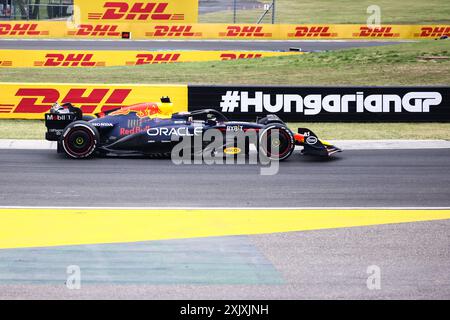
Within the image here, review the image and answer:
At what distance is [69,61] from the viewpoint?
32406 mm

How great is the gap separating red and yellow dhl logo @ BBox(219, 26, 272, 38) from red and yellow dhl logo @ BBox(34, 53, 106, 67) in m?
11.3

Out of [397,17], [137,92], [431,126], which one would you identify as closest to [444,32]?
[397,17]

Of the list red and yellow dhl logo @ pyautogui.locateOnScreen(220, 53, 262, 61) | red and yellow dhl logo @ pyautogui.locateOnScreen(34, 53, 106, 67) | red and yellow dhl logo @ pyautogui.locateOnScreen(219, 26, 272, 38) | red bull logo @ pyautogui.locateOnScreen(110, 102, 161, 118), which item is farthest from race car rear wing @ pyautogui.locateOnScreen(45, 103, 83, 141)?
red and yellow dhl logo @ pyautogui.locateOnScreen(219, 26, 272, 38)

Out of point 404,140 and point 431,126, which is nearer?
point 404,140

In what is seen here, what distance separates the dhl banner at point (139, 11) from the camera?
4547 cm

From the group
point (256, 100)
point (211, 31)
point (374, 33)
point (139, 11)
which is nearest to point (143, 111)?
point (256, 100)

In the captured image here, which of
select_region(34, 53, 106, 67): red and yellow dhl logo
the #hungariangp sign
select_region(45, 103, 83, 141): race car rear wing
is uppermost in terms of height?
select_region(34, 53, 106, 67): red and yellow dhl logo

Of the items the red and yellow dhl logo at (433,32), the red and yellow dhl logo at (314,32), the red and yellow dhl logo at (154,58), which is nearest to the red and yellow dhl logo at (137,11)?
the red and yellow dhl logo at (314,32)

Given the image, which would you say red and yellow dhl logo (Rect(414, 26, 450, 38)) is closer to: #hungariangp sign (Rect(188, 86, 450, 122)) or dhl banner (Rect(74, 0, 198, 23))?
dhl banner (Rect(74, 0, 198, 23))

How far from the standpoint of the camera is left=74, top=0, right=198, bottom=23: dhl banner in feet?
149

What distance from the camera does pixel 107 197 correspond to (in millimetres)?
12508

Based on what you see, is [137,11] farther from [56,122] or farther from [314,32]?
[56,122]

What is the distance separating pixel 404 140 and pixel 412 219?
7600 mm
